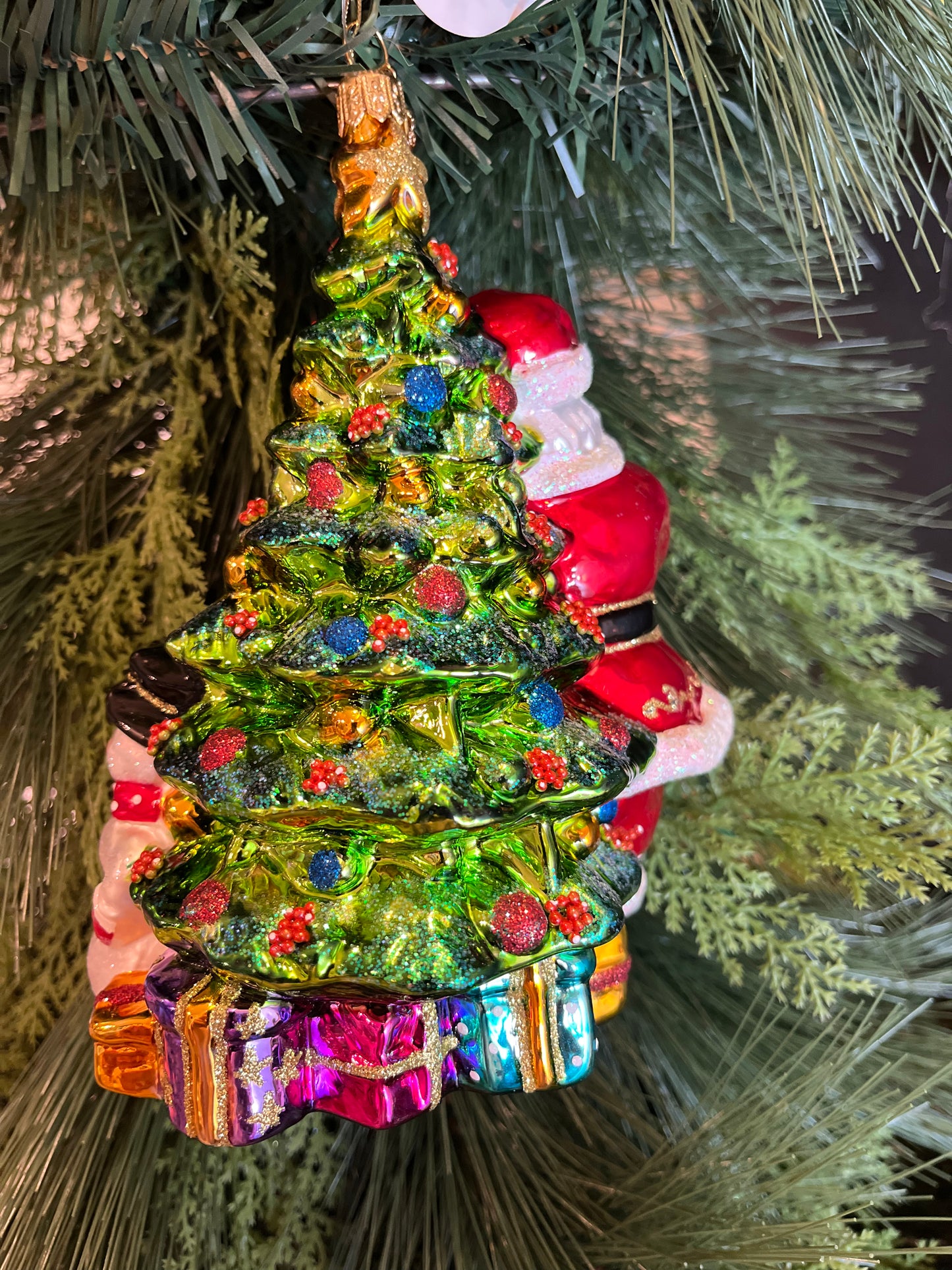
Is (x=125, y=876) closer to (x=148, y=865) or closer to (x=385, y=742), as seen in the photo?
(x=148, y=865)

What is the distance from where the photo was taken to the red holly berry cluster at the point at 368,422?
355mm

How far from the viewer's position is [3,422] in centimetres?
48

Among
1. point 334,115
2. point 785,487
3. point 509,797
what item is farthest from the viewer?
point 785,487

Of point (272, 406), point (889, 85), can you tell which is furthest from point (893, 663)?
point (272, 406)

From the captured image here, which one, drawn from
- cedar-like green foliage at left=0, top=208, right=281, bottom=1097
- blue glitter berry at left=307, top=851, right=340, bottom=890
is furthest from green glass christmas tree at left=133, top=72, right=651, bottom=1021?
cedar-like green foliage at left=0, top=208, right=281, bottom=1097

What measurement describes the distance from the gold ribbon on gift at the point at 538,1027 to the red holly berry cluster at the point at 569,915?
0.09 ft

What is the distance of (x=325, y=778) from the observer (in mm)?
333

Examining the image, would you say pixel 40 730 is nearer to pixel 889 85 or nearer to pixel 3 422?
pixel 3 422

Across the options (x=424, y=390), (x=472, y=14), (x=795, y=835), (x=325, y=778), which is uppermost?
(x=472, y=14)

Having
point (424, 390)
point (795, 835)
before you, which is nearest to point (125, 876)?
point (424, 390)

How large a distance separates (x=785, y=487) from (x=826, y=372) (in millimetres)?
113

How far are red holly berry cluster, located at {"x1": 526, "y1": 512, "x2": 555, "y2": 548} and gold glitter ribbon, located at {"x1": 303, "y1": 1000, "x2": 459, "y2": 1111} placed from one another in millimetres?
193

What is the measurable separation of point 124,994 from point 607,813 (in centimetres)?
23

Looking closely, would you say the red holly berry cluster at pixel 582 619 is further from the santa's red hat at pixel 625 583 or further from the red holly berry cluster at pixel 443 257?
the red holly berry cluster at pixel 443 257
